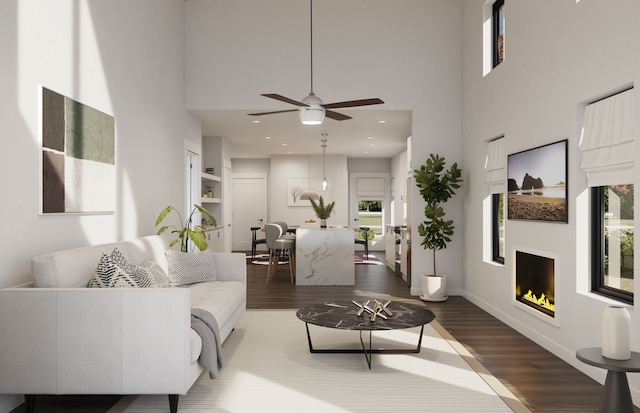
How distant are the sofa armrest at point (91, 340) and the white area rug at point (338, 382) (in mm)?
325

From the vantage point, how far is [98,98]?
4.47 metres

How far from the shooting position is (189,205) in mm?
7797

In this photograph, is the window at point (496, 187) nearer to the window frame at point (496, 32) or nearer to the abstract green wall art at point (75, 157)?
the window frame at point (496, 32)

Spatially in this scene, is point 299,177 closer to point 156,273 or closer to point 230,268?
point 230,268

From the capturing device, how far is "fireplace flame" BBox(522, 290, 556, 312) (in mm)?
4326

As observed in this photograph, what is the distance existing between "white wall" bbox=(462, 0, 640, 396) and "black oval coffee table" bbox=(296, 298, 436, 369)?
107cm

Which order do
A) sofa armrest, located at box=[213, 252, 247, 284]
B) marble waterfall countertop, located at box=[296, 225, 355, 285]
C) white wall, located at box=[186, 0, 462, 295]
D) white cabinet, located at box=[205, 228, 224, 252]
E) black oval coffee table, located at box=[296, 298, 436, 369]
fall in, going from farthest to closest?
white cabinet, located at box=[205, 228, 224, 252], marble waterfall countertop, located at box=[296, 225, 355, 285], white wall, located at box=[186, 0, 462, 295], sofa armrest, located at box=[213, 252, 247, 284], black oval coffee table, located at box=[296, 298, 436, 369]

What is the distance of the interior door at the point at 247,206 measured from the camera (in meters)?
13.6

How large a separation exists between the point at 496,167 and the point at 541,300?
5.48 feet

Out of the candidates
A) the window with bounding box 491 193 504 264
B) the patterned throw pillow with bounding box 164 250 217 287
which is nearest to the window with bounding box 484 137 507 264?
the window with bounding box 491 193 504 264

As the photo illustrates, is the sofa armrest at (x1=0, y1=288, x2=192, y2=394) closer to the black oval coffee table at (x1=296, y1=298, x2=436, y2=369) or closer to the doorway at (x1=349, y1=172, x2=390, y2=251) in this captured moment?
the black oval coffee table at (x1=296, y1=298, x2=436, y2=369)

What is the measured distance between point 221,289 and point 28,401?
179 centimetres

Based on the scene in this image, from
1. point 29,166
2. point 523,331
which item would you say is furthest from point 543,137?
point 29,166

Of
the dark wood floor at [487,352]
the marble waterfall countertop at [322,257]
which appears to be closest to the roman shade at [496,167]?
the dark wood floor at [487,352]
